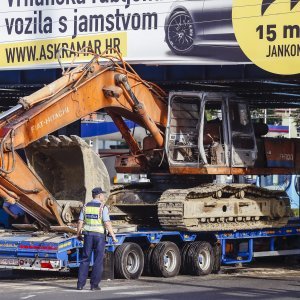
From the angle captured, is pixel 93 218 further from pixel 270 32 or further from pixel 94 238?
pixel 270 32

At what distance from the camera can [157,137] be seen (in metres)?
24.0

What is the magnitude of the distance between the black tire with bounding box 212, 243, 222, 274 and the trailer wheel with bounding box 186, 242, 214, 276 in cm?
20

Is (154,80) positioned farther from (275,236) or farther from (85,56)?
(275,236)

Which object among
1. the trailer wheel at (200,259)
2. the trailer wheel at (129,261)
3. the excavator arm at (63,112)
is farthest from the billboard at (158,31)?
the trailer wheel at (129,261)

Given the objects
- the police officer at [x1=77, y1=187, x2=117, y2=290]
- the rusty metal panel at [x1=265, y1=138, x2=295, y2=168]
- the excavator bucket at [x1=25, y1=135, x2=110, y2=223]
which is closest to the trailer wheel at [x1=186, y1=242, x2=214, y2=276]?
the excavator bucket at [x1=25, y1=135, x2=110, y2=223]

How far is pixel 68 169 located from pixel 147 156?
2.91 m

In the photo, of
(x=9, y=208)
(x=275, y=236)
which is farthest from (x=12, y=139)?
(x=275, y=236)

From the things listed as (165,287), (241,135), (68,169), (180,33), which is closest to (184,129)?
(241,135)

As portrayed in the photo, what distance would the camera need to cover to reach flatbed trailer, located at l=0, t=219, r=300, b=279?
20.2 m

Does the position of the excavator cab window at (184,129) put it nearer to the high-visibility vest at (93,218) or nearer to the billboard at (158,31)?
the billboard at (158,31)

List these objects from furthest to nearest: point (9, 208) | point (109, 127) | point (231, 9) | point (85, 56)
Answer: point (109, 127), point (85, 56), point (231, 9), point (9, 208)

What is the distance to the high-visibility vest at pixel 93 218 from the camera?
19062 millimetres

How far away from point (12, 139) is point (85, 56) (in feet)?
23.9

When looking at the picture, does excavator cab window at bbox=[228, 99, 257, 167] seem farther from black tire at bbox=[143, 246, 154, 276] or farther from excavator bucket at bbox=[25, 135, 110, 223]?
excavator bucket at bbox=[25, 135, 110, 223]
